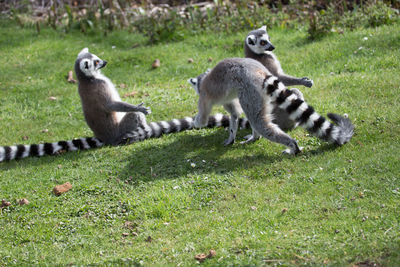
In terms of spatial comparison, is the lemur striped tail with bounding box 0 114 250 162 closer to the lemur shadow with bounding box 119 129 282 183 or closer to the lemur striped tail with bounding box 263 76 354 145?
the lemur shadow with bounding box 119 129 282 183

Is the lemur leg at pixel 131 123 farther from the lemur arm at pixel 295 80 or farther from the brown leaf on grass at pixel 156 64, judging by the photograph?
the brown leaf on grass at pixel 156 64

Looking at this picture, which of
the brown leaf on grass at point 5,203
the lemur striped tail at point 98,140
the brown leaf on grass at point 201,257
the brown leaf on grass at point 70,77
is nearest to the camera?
the brown leaf on grass at point 201,257

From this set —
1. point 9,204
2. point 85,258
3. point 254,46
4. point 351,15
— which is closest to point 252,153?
point 254,46

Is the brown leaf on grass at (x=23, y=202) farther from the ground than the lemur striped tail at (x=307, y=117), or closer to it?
closer to it

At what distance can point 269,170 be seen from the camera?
5230mm

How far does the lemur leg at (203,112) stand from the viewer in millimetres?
6086

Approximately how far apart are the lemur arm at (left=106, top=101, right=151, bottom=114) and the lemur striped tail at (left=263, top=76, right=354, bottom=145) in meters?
1.90

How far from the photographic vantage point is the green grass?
13.2ft

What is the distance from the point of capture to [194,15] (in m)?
11.1

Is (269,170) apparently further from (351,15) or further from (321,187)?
(351,15)

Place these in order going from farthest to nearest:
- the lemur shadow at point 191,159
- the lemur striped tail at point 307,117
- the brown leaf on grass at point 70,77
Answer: the brown leaf on grass at point 70,77
the lemur shadow at point 191,159
the lemur striped tail at point 307,117

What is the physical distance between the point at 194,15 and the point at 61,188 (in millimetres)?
6809

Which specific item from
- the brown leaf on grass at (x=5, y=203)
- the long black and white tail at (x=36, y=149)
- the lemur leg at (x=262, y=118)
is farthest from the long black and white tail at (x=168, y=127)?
the brown leaf on grass at (x=5, y=203)

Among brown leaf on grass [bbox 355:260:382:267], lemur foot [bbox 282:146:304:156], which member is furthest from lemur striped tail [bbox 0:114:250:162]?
A: brown leaf on grass [bbox 355:260:382:267]
